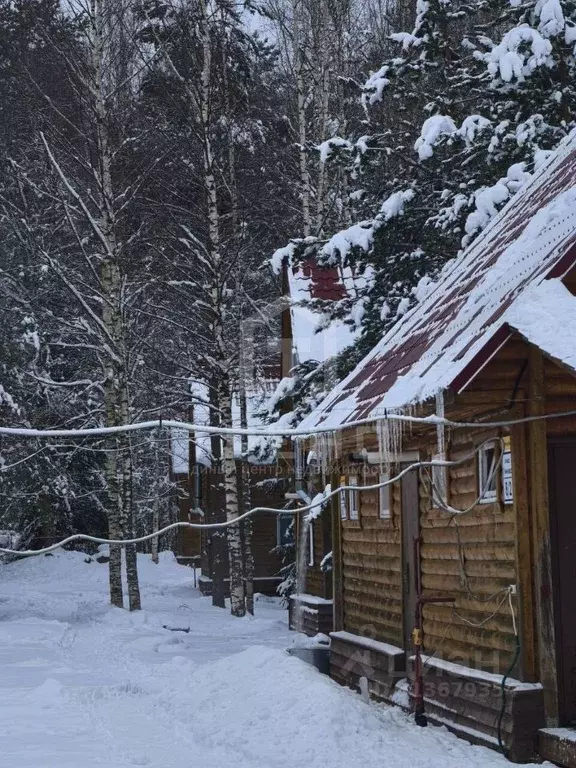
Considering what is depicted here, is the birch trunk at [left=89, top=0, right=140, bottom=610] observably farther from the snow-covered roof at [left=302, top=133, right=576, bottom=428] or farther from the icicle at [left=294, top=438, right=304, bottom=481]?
the snow-covered roof at [left=302, top=133, right=576, bottom=428]

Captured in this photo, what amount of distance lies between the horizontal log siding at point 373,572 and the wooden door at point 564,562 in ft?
11.5

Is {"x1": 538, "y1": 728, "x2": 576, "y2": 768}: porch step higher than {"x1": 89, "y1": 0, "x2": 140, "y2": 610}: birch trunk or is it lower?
lower

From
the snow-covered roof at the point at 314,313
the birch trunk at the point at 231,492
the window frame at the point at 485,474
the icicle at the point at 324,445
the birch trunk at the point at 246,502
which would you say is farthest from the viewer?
the birch trunk at the point at 246,502

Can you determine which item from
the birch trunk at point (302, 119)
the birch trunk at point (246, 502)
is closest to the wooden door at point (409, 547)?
the birch trunk at point (302, 119)

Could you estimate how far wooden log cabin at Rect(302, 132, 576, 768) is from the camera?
7840 mm

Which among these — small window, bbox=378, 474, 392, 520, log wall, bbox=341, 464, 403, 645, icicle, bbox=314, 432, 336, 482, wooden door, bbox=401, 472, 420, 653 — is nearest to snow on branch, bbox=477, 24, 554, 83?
log wall, bbox=341, 464, 403, 645

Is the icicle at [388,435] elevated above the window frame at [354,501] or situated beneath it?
elevated above

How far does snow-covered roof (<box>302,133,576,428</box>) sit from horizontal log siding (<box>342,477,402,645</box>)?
1.40m

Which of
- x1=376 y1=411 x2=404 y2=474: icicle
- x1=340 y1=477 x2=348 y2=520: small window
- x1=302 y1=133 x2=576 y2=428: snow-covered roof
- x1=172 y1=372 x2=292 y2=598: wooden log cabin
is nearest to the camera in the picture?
x1=302 y1=133 x2=576 y2=428: snow-covered roof

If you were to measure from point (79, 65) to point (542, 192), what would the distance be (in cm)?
1399

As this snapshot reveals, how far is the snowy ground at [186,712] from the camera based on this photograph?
8.83 m

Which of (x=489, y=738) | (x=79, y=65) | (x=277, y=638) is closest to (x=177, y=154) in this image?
(x=79, y=65)

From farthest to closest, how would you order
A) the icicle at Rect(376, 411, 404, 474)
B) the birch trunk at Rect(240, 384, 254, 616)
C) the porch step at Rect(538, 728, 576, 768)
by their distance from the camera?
the birch trunk at Rect(240, 384, 254, 616)
the icicle at Rect(376, 411, 404, 474)
the porch step at Rect(538, 728, 576, 768)

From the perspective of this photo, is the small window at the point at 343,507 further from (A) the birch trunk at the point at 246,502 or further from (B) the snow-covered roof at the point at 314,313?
(A) the birch trunk at the point at 246,502
